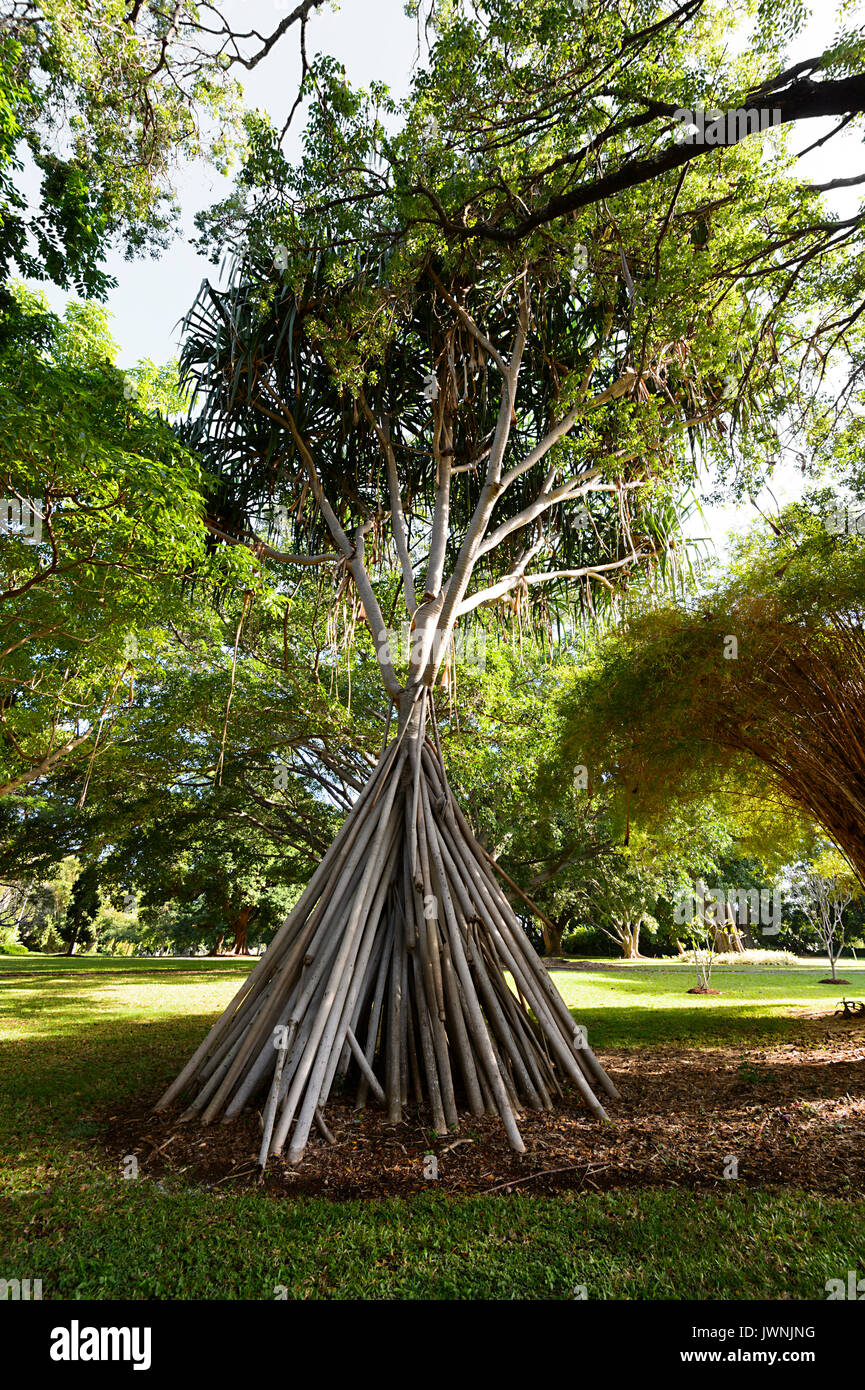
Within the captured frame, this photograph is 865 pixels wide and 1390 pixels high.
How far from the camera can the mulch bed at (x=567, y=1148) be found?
2.74 metres

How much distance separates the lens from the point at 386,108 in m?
3.94

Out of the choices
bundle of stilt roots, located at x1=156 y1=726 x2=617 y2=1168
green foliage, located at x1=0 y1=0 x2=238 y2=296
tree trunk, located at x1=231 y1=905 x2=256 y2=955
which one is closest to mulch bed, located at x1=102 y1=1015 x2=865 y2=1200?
bundle of stilt roots, located at x1=156 y1=726 x2=617 y2=1168

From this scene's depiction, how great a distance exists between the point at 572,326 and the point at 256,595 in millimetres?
3055

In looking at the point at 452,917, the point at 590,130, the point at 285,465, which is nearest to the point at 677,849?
the point at 452,917

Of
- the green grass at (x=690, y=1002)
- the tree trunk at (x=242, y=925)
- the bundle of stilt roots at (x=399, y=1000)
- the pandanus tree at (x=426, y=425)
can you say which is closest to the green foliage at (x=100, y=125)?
the pandanus tree at (x=426, y=425)

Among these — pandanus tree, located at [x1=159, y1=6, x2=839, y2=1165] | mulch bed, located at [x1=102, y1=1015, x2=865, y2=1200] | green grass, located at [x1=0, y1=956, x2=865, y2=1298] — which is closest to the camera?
green grass, located at [x1=0, y1=956, x2=865, y2=1298]

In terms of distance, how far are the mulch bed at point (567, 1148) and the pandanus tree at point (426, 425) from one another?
0.44ft

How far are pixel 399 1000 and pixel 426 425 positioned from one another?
3.94 meters

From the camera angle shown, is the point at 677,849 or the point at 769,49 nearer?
the point at 769,49

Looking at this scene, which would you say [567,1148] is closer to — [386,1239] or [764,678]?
[386,1239]

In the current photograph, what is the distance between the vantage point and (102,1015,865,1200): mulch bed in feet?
8.99

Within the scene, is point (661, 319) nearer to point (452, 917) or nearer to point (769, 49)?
point (769, 49)

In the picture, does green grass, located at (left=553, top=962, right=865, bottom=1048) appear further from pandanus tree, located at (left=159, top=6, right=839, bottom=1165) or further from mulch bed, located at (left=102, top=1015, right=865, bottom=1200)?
pandanus tree, located at (left=159, top=6, right=839, bottom=1165)

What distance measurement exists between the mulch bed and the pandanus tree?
0.44ft
